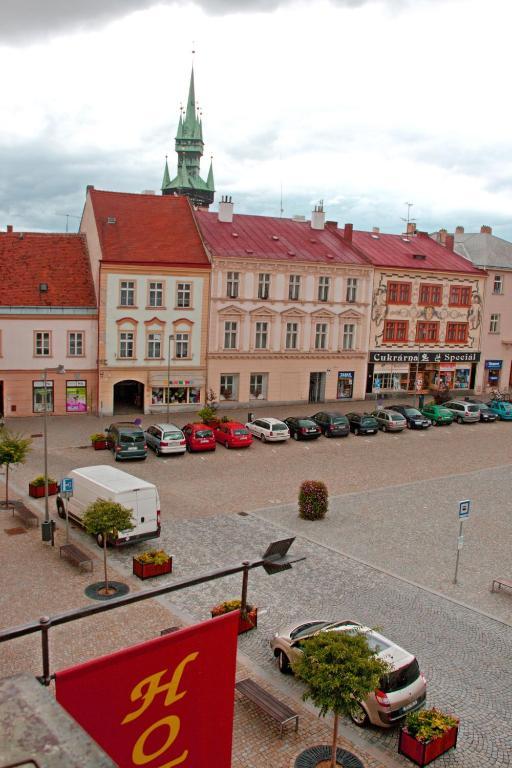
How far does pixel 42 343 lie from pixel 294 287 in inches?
683

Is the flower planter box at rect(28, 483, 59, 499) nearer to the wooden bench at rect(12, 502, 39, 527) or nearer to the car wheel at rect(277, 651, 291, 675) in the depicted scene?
the wooden bench at rect(12, 502, 39, 527)

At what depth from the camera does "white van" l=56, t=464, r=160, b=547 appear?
66.2ft

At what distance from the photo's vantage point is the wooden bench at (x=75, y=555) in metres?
19.0

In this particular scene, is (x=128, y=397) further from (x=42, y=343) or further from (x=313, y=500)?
(x=313, y=500)

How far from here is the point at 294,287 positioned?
4641 centimetres

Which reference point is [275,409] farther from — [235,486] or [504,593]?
[504,593]

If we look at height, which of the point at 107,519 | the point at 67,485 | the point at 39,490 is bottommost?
the point at 39,490

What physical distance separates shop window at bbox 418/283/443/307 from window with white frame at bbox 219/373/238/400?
16.5m

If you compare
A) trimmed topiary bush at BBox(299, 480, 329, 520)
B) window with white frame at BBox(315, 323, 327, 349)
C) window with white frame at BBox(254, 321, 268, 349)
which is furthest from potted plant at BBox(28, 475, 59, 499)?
window with white frame at BBox(315, 323, 327, 349)

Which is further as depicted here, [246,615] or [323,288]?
[323,288]

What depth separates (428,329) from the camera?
5212cm

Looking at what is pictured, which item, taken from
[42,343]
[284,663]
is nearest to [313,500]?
[284,663]

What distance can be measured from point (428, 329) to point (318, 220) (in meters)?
12.1

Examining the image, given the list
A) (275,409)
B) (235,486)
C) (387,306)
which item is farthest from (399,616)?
(387,306)
